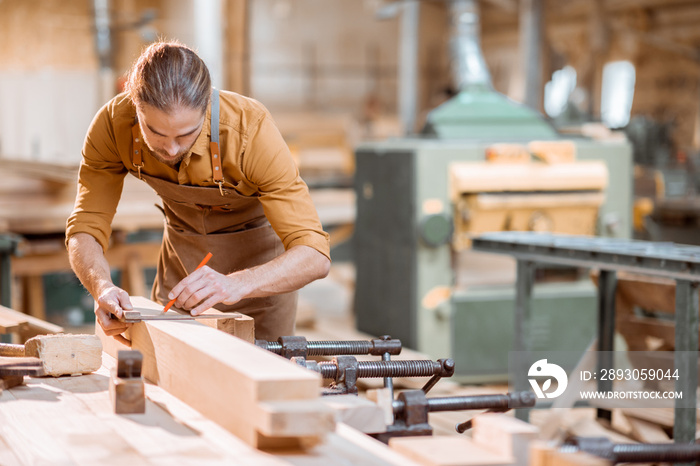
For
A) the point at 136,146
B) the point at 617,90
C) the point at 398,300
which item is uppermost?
the point at 617,90

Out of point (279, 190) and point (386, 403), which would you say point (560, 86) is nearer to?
point (279, 190)

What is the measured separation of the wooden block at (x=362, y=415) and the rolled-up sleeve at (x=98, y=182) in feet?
3.50

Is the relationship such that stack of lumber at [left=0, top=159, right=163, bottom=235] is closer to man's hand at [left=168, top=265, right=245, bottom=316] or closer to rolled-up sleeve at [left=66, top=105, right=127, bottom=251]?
rolled-up sleeve at [left=66, top=105, right=127, bottom=251]

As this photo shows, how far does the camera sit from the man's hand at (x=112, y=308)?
1897 mm

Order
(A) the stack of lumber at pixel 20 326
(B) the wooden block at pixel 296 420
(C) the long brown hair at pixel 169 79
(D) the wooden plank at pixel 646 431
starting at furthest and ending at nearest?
(D) the wooden plank at pixel 646 431, (A) the stack of lumber at pixel 20 326, (C) the long brown hair at pixel 169 79, (B) the wooden block at pixel 296 420

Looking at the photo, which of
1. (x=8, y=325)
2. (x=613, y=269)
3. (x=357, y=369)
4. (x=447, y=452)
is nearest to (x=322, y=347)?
(x=357, y=369)

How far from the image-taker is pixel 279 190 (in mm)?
2113

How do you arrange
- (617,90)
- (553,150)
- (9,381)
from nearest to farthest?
1. (9,381)
2. (553,150)
3. (617,90)

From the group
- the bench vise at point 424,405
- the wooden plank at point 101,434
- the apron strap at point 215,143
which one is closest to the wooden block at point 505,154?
the apron strap at point 215,143

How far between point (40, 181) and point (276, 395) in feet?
13.2

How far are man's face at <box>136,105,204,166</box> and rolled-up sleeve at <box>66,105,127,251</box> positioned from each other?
24 centimetres

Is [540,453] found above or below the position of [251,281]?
below

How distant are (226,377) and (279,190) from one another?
81 centimetres

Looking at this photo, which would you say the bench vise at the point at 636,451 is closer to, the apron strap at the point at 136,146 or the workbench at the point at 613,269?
the apron strap at the point at 136,146
